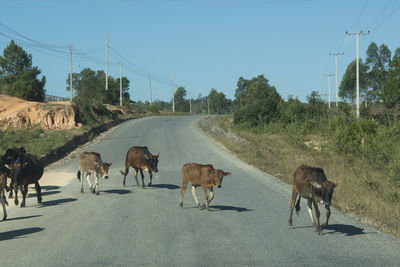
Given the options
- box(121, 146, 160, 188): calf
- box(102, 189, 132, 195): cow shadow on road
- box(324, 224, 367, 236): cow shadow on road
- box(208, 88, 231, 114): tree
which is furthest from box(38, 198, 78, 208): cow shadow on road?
box(208, 88, 231, 114): tree

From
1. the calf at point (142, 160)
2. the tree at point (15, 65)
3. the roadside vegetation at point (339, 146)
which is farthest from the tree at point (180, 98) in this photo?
the calf at point (142, 160)

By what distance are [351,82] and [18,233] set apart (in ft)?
352

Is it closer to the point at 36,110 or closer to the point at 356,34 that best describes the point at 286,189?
the point at 36,110

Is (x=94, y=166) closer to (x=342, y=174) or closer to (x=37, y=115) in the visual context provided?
(x=342, y=174)

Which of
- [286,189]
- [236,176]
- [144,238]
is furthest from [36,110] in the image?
[144,238]

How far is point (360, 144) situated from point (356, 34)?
927 inches

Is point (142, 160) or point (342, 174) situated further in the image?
point (342, 174)

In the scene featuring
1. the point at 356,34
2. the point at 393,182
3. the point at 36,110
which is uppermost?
the point at 356,34

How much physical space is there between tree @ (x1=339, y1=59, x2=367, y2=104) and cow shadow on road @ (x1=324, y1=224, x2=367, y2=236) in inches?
3970

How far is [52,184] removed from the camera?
18.9 meters

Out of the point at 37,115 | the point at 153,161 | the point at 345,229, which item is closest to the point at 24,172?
the point at 153,161

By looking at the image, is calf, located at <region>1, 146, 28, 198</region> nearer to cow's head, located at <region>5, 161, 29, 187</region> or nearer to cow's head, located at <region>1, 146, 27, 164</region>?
cow's head, located at <region>1, 146, 27, 164</region>

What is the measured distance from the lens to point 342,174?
21.4 metres

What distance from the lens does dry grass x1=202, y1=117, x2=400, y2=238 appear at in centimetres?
1248
